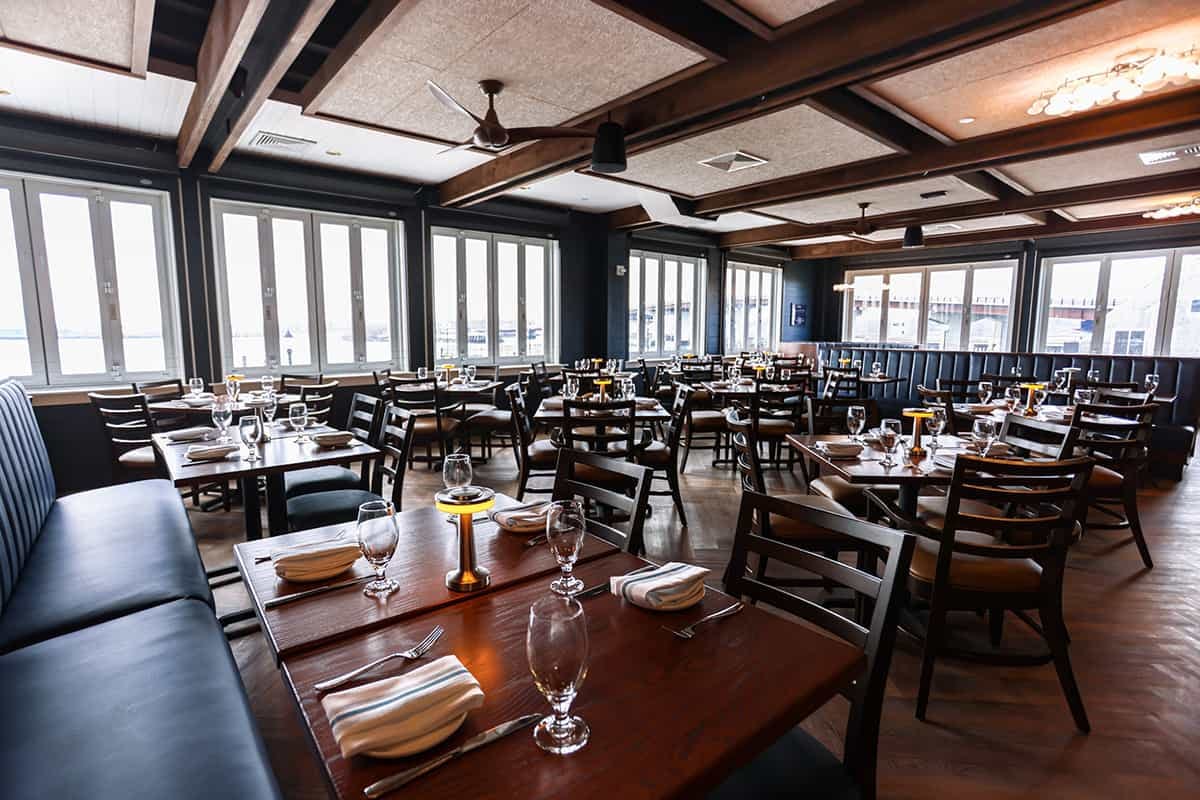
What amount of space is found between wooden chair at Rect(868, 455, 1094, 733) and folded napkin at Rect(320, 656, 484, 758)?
5.74ft

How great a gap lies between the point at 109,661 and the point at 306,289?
561 centimetres

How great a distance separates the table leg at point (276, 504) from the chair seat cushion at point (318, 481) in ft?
1.50

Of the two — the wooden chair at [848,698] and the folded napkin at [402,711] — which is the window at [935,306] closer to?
the wooden chair at [848,698]

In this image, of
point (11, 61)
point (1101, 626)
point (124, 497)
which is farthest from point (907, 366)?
point (11, 61)

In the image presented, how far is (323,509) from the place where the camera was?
115 inches

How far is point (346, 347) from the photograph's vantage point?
679 cm

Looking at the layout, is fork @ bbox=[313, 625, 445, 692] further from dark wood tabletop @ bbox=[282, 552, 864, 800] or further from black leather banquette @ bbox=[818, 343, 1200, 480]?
black leather banquette @ bbox=[818, 343, 1200, 480]

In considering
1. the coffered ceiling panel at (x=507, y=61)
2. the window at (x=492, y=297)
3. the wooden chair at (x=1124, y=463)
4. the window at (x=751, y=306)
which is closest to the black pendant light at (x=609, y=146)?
the coffered ceiling panel at (x=507, y=61)

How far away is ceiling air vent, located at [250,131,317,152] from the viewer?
16.5 ft

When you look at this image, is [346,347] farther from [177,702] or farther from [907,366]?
[907,366]

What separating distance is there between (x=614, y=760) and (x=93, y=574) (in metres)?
2.17

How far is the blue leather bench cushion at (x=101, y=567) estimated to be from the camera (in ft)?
5.90

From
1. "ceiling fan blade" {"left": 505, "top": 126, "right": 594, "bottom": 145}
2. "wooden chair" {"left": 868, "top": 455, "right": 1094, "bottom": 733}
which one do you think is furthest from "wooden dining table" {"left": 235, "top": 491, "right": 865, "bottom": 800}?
"ceiling fan blade" {"left": 505, "top": 126, "right": 594, "bottom": 145}

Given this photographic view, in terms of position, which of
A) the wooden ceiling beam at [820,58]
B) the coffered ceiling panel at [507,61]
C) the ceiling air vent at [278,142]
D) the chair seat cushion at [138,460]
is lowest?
the chair seat cushion at [138,460]
